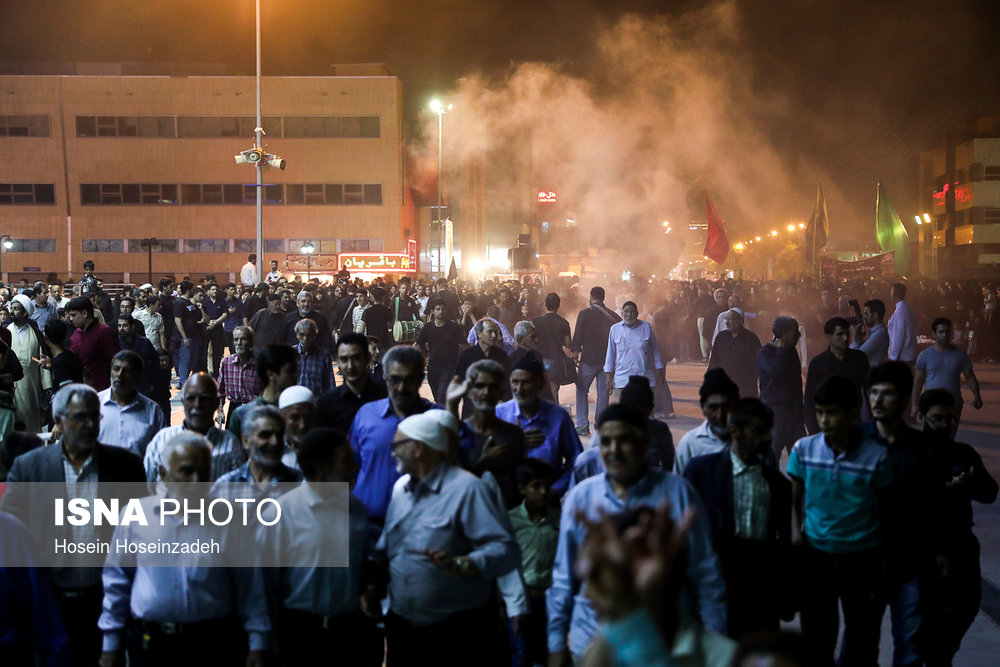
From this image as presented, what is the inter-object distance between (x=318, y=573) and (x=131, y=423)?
2.39m

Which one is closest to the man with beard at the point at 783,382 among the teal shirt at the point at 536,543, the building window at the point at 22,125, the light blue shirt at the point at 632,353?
the light blue shirt at the point at 632,353

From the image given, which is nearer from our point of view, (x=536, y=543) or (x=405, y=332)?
(x=536, y=543)

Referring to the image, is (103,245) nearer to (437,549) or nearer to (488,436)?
(488,436)

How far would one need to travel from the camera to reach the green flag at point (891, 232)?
25.3m

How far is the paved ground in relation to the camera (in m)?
5.32

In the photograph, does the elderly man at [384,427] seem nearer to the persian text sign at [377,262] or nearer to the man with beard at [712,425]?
the man with beard at [712,425]

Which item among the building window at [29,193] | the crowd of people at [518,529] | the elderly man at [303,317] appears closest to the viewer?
the crowd of people at [518,529]

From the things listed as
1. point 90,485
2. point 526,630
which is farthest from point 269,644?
point 90,485

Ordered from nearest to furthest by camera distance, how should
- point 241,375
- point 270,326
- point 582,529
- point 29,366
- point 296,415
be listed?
point 582,529
point 296,415
point 241,375
point 29,366
point 270,326

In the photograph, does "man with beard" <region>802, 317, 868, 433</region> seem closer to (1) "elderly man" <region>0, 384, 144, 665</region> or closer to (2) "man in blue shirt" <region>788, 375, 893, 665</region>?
(2) "man in blue shirt" <region>788, 375, 893, 665</region>

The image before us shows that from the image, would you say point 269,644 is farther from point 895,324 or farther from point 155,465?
point 895,324

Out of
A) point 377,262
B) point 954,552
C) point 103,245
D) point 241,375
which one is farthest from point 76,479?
point 103,245

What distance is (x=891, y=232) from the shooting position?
2584 centimetres

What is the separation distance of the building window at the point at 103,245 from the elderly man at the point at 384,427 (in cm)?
5074
